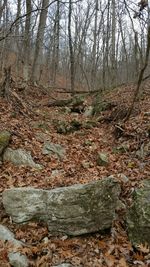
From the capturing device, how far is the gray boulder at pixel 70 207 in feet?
16.2

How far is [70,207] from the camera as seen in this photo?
16.6ft

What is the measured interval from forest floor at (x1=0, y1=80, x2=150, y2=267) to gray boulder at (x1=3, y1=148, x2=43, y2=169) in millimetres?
170

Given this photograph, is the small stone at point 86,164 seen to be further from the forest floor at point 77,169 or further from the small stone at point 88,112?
the small stone at point 88,112

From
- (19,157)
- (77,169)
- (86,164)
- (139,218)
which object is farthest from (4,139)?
(139,218)

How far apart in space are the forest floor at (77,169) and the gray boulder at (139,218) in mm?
132

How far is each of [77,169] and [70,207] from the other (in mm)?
1924

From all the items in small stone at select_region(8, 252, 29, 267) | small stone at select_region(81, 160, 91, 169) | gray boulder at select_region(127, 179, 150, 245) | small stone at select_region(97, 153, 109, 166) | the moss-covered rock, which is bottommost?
small stone at select_region(8, 252, 29, 267)

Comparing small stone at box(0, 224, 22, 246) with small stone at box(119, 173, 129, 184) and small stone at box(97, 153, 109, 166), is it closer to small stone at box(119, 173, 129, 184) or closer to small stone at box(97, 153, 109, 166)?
small stone at box(119, 173, 129, 184)

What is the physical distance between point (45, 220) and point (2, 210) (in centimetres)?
80

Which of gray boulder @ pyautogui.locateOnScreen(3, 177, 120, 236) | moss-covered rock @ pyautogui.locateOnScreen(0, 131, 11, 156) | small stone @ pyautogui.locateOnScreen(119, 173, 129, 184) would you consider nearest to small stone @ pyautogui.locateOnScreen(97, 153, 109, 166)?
small stone @ pyautogui.locateOnScreen(119, 173, 129, 184)

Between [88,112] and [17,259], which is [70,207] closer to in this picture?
[17,259]

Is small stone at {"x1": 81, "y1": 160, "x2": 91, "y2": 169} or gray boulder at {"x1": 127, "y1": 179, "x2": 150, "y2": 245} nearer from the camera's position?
gray boulder at {"x1": 127, "y1": 179, "x2": 150, "y2": 245}

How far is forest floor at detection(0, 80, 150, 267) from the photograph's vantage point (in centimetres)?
447

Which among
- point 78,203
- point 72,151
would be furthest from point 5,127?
point 78,203
